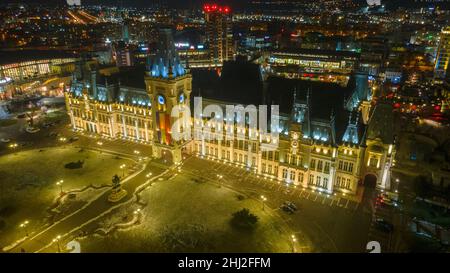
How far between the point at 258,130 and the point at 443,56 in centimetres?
15382

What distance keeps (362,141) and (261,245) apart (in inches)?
1475

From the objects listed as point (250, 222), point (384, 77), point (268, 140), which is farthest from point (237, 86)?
point (384, 77)

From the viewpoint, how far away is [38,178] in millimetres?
91562

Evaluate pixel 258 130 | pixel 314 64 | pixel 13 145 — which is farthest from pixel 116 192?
pixel 314 64

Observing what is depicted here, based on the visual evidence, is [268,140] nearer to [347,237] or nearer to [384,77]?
[347,237]

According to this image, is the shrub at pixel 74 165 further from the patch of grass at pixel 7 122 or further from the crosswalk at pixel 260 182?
the patch of grass at pixel 7 122

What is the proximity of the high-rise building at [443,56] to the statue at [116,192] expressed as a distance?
182m

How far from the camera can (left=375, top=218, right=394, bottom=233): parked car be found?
68.5 m

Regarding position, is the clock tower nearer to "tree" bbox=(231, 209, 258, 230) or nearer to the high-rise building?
"tree" bbox=(231, 209, 258, 230)

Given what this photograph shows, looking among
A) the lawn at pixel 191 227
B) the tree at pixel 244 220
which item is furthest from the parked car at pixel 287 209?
the tree at pixel 244 220

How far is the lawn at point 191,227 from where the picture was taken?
6488 cm

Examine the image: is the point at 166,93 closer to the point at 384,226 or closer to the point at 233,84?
the point at 233,84

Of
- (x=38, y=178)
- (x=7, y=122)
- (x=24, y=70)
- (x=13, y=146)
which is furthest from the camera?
(x=24, y=70)

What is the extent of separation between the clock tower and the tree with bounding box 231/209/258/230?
34802 mm
